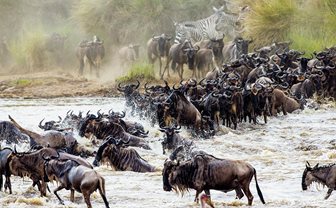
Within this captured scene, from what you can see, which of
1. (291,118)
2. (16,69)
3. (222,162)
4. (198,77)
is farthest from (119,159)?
(16,69)

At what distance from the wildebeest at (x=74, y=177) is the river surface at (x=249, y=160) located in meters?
→ 0.31

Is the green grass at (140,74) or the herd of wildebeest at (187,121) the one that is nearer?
the herd of wildebeest at (187,121)

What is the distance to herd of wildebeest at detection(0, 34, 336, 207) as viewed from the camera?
11.0 metres

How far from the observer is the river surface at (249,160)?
11.4 meters

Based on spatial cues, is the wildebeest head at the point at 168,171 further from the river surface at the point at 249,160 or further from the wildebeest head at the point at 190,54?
the wildebeest head at the point at 190,54

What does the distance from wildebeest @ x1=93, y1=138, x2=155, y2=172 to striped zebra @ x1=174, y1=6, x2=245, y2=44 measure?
22.1 metres

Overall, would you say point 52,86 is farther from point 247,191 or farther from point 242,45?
point 247,191

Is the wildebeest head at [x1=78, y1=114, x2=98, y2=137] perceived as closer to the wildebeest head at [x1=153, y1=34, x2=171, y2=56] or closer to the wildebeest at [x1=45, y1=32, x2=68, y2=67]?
the wildebeest head at [x1=153, y1=34, x2=171, y2=56]

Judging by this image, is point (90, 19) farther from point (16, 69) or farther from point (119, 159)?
point (119, 159)

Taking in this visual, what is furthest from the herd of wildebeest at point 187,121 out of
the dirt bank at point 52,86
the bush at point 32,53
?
the bush at point 32,53

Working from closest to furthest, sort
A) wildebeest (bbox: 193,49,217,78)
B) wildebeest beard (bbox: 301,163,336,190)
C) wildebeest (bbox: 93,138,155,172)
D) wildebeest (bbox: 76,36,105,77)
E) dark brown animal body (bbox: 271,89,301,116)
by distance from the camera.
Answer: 1. wildebeest beard (bbox: 301,163,336,190)
2. wildebeest (bbox: 93,138,155,172)
3. dark brown animal body (bbox: 271,89,301,116)
4. wildebeest (bbox: 193,49,217,78)
5. wildebeest (bbox: 76,36,105,77)

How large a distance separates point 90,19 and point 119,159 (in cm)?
2553

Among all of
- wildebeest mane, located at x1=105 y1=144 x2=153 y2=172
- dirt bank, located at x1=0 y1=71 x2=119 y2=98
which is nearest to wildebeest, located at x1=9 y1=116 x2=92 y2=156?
wildebeest mane, located at x1=105 y1=144 x2=153 y2=172

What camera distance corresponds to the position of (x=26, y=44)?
3906cm
